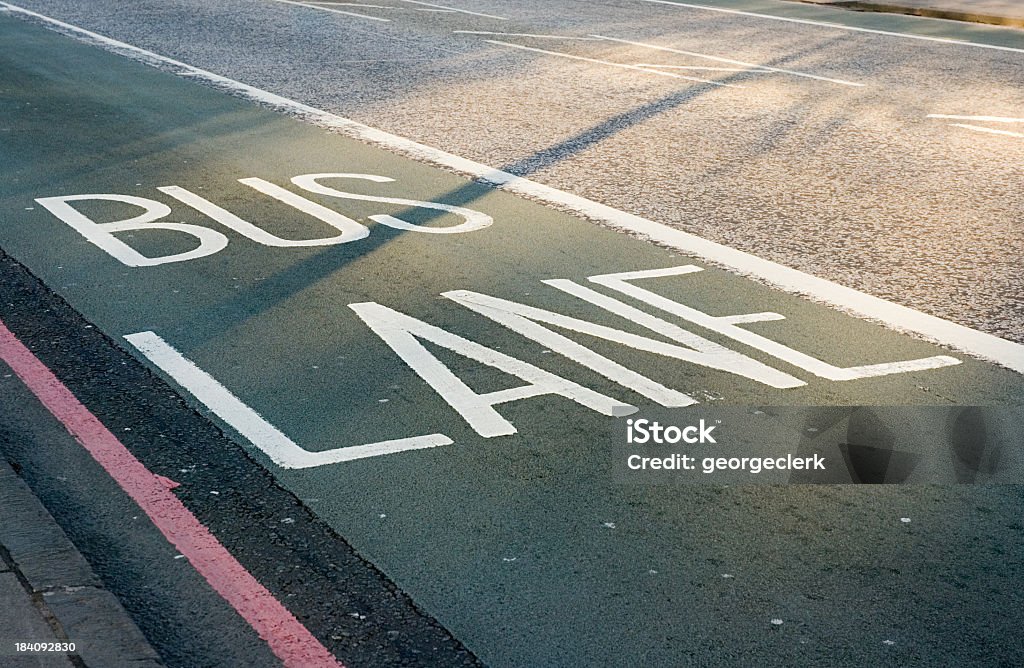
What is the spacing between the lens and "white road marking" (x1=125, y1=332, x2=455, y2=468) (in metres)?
4.82

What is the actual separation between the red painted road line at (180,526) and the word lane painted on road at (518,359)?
0.44 meters

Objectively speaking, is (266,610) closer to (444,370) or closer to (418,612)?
(418,612)

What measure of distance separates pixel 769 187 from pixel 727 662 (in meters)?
5.85

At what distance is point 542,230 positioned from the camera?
26.0 feet

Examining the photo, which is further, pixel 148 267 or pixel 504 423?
pixel 148 267

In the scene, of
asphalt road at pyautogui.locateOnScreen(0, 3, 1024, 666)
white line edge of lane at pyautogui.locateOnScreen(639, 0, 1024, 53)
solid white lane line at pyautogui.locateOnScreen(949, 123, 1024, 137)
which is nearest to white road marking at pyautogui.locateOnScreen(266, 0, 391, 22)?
white line edge of lane at pyautogui.locateOnScreen(639, 0, 1024, 53)

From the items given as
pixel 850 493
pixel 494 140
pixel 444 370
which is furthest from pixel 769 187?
pixel 850 493

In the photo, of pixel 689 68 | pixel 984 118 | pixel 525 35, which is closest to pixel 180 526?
pixel 984 118

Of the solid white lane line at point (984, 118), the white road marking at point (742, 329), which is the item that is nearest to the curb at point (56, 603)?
the white road marking at point (742, 329)

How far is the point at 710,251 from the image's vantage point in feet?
24.6

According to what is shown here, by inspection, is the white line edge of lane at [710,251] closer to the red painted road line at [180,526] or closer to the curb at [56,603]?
the red painted road line at [180,526]

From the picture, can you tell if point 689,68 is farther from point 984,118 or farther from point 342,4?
point 342,4

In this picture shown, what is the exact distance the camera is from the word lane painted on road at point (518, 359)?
16.8ft

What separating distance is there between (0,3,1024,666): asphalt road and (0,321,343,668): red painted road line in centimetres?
6
